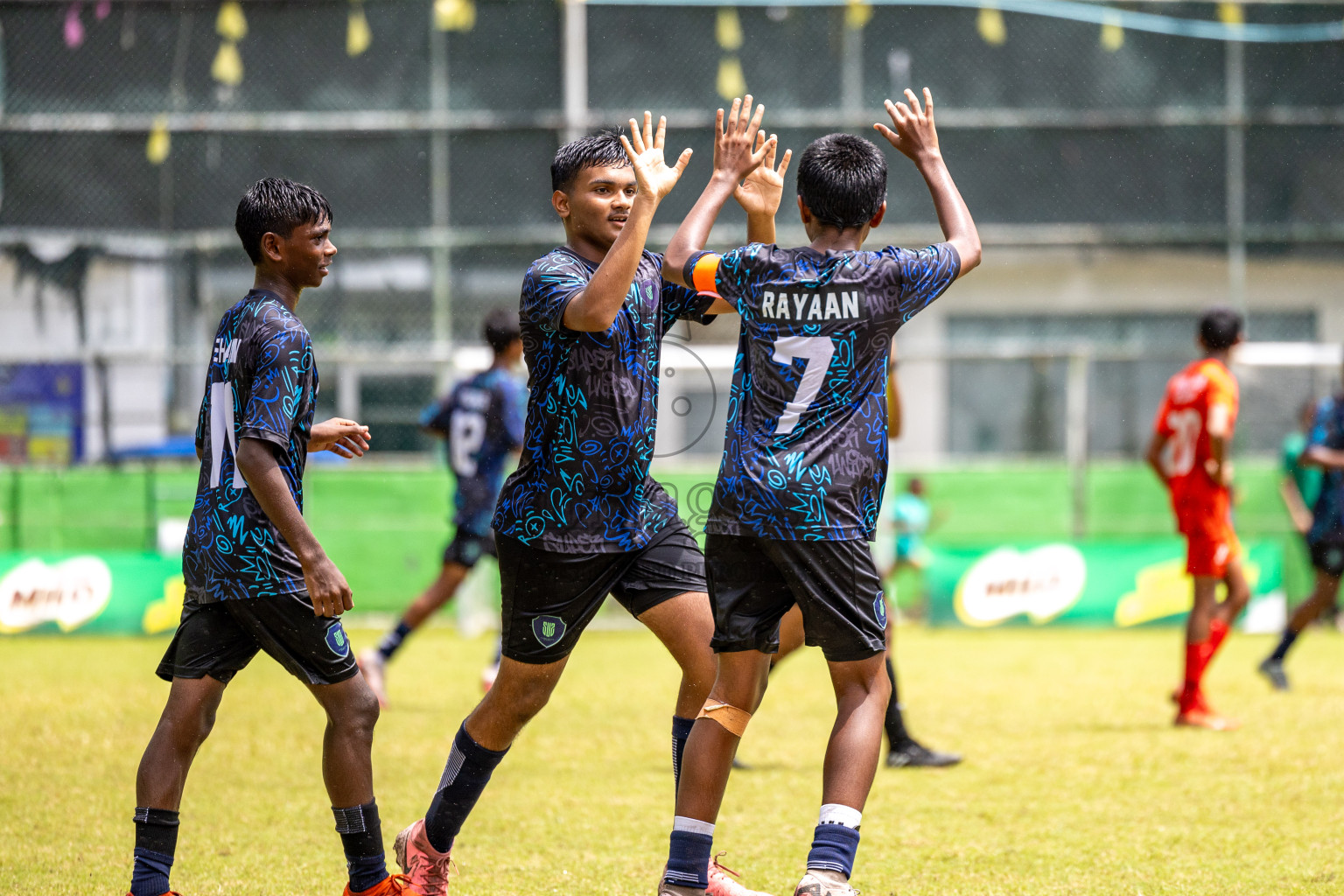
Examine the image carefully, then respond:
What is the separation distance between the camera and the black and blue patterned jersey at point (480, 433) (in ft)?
27.6

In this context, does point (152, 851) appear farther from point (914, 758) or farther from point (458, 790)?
point (914, 758)

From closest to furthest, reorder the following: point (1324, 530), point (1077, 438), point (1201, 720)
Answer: point (1201, 720)
point (1324, 530)
point (1077, 438)

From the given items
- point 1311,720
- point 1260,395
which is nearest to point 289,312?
point 1311,720

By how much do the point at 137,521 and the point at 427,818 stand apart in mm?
9571

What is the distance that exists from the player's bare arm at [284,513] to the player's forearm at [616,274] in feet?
2.66

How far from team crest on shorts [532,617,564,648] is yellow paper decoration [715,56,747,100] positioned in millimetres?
12369

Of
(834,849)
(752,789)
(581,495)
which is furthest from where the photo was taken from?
(752,789)

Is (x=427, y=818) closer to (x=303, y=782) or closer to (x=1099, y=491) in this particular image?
(x=303, y=782)

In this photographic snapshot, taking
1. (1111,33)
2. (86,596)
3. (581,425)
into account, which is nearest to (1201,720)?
(581,425)

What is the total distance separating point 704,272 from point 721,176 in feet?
0.98

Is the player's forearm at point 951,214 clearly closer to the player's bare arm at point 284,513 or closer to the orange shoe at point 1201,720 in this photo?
the player's bare arm at point 284,513

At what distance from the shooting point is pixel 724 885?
3.79 meters

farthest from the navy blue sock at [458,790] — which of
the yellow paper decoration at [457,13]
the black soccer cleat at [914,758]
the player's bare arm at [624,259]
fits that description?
the yellow paper decoration at [457,13]

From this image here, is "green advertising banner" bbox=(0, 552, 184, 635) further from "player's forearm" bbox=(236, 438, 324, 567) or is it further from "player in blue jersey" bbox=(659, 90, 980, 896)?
"player in blue jersey" bbox=(659, 90, 980, 896)
